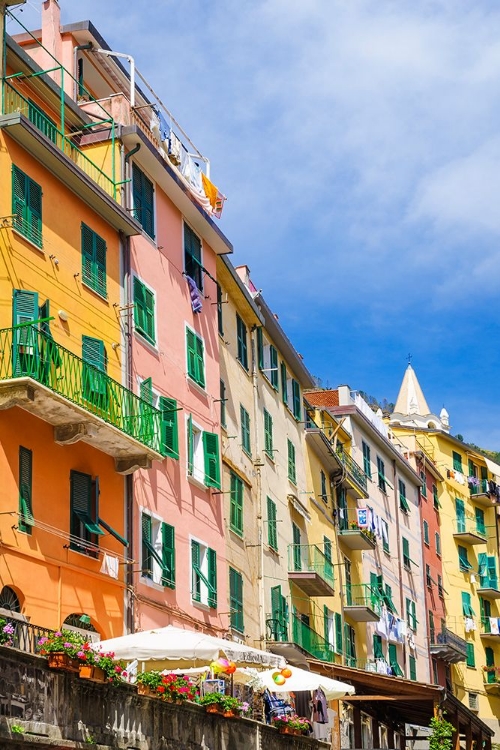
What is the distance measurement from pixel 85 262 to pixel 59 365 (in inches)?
156

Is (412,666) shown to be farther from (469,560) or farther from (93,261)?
(93,261)

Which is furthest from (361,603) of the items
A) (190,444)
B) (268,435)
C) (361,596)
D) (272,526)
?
(190,444)

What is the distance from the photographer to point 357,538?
49.0 metres

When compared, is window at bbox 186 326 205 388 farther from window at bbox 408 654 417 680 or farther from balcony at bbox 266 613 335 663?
window at bbox 408 654 417 680

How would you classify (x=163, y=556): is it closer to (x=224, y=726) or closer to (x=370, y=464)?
(x=224, y=726)

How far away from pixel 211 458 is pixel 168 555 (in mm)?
4264

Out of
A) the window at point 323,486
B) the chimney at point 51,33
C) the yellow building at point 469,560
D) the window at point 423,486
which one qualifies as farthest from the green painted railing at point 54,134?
the yellow building at point 469,560

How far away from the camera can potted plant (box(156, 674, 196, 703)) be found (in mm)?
22438

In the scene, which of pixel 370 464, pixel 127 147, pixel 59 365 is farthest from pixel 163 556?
pixel 370 464

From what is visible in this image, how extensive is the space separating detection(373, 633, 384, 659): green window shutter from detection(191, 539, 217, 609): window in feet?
68.5

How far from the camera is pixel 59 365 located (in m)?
24.0

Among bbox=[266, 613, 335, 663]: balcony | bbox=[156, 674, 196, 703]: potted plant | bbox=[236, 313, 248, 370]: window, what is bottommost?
bbox=[156, 674, 196, 703]: potted plant

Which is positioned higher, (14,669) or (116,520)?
(116,520)

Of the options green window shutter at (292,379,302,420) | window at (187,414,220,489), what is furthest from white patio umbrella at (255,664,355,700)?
green window shutter at (292,379,302,420)
